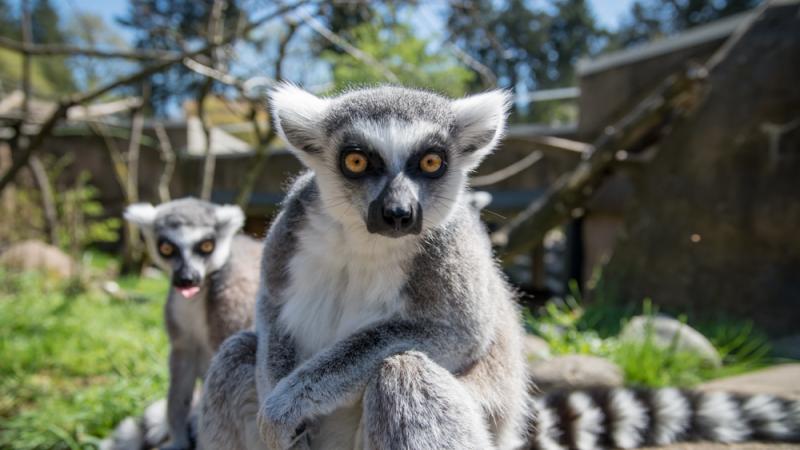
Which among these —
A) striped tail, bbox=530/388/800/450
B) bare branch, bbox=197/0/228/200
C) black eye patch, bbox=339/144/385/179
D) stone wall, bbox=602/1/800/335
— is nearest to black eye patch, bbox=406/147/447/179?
black eye patch, bbox=339/144/385/179

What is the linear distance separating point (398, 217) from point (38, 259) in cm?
959

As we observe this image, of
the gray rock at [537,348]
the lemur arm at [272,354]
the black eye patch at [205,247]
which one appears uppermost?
the lemur arm at [272,354]

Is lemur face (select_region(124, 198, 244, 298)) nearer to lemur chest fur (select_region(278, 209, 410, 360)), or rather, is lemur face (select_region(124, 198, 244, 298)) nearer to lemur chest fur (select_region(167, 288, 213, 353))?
lemur chest fur (select_region(167, 288, 213, 353))

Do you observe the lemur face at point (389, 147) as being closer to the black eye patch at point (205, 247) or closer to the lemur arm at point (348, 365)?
the lemur arm at point (348, 365)

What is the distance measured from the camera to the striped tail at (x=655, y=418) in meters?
3.44

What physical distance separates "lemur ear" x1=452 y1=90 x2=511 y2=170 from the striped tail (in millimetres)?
1590

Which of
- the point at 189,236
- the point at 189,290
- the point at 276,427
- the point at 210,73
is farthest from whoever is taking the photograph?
the point at 210,73

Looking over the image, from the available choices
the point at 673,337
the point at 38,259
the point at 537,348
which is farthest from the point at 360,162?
the point at 38,259

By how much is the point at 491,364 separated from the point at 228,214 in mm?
2613

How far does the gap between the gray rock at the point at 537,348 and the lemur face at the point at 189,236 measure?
8.90ft

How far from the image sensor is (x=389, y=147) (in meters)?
2.46

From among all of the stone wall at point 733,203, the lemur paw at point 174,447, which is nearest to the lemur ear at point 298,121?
the lemur paw at point 174,447

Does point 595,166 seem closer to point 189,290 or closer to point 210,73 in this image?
point 210,73

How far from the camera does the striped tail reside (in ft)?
11.3
